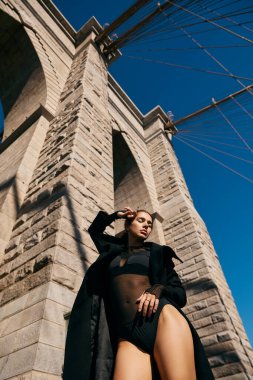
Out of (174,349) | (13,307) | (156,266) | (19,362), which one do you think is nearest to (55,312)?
(19,362)

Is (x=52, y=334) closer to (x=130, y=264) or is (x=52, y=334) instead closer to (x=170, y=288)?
(x=130, y=264)

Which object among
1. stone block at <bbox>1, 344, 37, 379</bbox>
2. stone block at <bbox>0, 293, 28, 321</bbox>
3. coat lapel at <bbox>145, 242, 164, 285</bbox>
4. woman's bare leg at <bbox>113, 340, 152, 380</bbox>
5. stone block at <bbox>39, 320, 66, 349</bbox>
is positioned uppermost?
stone block at <bbox>0, 293, 28, 321</bbox>

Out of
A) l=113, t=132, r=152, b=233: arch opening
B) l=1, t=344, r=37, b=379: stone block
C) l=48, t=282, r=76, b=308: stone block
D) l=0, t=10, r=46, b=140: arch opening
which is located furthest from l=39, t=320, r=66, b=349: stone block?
l=113, t=132, r=152, b=233: arch opening

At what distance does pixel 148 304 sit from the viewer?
153 cm

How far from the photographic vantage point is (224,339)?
16.5 feet

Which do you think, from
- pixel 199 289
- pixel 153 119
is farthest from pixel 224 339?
pixel 153 119

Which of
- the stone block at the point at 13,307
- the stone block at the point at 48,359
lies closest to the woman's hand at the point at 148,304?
the stone block at the point at 48,359

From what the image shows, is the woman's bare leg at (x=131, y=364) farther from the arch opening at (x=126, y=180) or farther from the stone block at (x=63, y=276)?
the arch opening at (x=126, y=180)

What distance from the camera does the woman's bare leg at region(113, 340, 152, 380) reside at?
138 cm

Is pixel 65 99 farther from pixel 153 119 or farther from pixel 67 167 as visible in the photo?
pixel 153 119

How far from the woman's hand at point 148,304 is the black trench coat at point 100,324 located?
236 mm

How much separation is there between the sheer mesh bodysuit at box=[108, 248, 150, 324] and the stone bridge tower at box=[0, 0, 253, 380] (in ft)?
3.45

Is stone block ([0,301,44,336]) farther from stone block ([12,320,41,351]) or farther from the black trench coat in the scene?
the black trench coat

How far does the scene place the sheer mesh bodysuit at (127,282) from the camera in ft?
5.39
